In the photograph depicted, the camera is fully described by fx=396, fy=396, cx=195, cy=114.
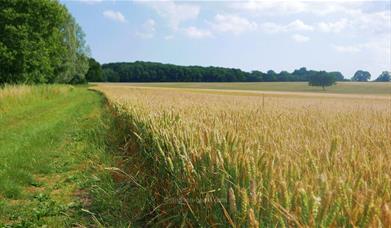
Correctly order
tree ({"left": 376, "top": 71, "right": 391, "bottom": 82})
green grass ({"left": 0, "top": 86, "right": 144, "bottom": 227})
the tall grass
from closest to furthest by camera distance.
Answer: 1. green grass ({"left": 0, "top": 86, "right": 144, "bottom": 227})
2. the tall grass
3. tree ({"left": 376, "top": 71, "right": 391, "bottom": 82})

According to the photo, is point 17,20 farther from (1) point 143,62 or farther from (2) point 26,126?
(1) point 143,62

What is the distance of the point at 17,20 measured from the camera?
31.0 m

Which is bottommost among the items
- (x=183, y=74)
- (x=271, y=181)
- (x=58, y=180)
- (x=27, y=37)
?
(x=183, y=74)

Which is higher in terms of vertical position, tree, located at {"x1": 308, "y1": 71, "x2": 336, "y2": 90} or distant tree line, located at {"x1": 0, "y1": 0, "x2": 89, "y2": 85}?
distant tree line, located at {"x1": 0, "y1": 0, "x2": 89, "y2": 85}

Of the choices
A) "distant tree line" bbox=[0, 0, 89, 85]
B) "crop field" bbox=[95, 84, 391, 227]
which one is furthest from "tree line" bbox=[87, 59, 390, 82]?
"crop field" bbox=[95, 84, 391, 227]

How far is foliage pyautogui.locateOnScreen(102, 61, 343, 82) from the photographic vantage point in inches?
4532

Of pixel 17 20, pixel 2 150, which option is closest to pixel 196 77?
pixel 17 20

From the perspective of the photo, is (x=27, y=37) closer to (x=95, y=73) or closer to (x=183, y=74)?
(x=95, y=73)

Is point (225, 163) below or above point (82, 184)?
above

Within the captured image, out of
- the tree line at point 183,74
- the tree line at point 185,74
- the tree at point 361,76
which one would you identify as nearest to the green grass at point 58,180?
the tree line at point 185,74

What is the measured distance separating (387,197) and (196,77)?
11734 centimetres

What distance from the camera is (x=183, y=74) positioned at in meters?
120

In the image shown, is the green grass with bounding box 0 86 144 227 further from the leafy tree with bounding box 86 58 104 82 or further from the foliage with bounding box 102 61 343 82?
the foliage with bounding box 102 61 343 82

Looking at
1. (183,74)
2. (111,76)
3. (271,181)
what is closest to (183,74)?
(183,74)
